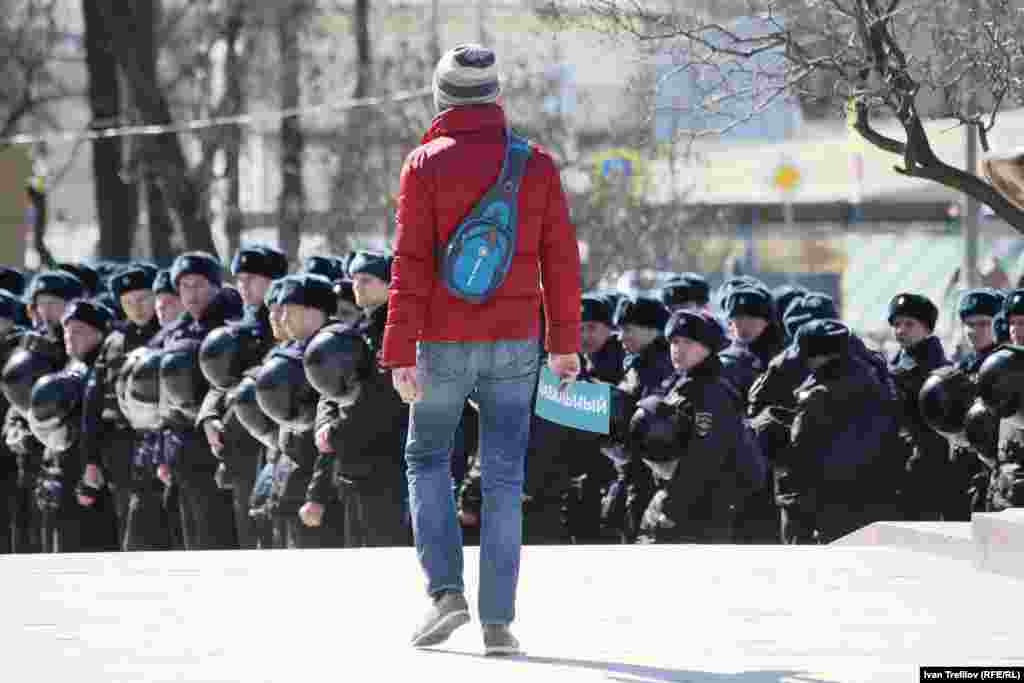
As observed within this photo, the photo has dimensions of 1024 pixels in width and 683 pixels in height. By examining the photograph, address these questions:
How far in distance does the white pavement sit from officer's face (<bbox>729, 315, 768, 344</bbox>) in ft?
9.06

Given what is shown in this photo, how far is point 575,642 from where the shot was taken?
840 centimetres

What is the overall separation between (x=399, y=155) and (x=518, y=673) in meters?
22.3

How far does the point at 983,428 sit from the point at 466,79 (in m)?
4.35

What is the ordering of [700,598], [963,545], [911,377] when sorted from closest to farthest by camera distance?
[700,598], [963,545], [911,377]

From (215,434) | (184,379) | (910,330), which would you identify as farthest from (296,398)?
(910,330)

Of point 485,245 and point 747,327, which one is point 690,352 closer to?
point 747,327

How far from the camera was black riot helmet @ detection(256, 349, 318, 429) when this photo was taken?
1247 cm

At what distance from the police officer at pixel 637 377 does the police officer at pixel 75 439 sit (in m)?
3.17

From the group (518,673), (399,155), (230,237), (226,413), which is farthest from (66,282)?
(230,237)

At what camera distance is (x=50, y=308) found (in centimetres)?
1568

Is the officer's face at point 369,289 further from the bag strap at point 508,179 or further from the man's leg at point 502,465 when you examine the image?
the bag strap at point 508,179

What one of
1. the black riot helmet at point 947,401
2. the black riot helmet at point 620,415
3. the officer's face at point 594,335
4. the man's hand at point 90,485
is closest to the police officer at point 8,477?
the man's hand at point 90,485

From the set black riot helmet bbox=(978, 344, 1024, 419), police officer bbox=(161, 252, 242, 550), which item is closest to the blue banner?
black riot helmet bbox=(978, 344, 1024, 419)

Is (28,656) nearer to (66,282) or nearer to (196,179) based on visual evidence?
(66,282)
